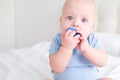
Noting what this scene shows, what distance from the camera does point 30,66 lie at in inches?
55.7

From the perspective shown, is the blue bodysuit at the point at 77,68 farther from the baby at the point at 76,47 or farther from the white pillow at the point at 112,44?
the white pillow at the point at 112,44

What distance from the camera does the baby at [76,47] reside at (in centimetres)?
95

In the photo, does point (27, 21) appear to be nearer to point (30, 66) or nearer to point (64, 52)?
point (30, 66)

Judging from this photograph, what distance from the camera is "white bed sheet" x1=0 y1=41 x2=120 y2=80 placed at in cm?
126

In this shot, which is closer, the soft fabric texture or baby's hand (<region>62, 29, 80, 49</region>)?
baby's hand (<region>62, 29, 80, 49</region>)

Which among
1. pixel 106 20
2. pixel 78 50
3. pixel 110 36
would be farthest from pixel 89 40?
pixel 106 20

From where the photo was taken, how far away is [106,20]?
188 centimetres

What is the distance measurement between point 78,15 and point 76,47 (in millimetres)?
123

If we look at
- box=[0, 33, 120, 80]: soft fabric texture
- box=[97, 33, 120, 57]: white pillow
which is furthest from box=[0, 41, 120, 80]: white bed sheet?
box=[97, 33, 120, 57]: white pillow

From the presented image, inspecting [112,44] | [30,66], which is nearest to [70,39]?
[30,66]

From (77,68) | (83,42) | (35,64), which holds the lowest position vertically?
(35,64)

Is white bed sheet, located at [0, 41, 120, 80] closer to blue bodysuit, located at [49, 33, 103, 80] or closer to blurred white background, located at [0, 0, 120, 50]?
blue bodysuit, located at [49, 33, 103, 80]

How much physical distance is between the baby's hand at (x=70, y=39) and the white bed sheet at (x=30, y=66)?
13.6 inches

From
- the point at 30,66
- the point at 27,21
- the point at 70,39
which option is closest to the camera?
the point at 70,39
